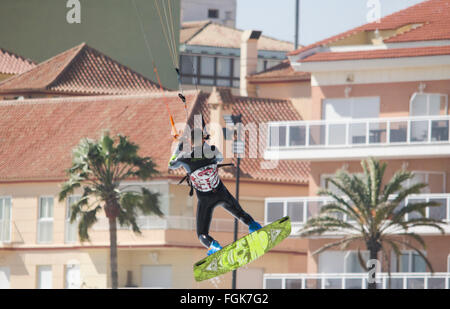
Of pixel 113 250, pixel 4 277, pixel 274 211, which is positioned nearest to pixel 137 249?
pixel 113 250

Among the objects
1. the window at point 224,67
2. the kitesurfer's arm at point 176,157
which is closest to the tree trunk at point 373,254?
the kitesurfer's arm at point 176,157

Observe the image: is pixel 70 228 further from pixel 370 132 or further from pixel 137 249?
pixel 370 132

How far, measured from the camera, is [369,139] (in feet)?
159

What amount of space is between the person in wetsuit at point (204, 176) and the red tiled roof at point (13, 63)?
48.2 meters

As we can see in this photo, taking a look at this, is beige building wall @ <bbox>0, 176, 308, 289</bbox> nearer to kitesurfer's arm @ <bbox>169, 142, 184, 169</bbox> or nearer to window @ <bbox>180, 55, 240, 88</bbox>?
window @ <bbox>180, 55, 240, 88</bbox>

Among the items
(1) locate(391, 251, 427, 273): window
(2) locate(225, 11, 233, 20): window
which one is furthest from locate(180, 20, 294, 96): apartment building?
(1) locate(391, 251, 427, 273): window

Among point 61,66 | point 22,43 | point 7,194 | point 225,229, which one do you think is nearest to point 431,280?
point 225,229

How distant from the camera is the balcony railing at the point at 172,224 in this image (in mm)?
56656
